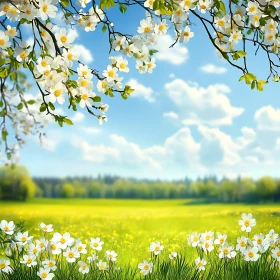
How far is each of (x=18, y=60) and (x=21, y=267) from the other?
1652mm

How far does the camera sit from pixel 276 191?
19.6 feet

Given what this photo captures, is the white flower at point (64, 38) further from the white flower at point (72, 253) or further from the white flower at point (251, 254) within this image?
the white flower at point (251, 254)

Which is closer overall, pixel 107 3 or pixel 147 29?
pixel 107 3

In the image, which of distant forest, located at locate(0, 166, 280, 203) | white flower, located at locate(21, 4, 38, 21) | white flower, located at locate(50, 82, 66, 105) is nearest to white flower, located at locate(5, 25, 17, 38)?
white flower, located at locate(21, 4, 38, 21)

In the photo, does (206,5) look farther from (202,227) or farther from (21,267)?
(202,227)

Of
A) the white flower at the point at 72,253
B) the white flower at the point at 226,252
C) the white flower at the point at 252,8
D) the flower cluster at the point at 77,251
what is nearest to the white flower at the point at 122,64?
the white flower at the point at 252,8

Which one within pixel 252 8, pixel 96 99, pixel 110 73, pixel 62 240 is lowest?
pixel 62 240

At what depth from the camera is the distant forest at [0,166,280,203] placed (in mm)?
6332

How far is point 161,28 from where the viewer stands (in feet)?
9.60

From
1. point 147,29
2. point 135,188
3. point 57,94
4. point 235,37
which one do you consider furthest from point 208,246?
point 135,188

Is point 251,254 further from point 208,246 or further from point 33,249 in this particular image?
point 33,249

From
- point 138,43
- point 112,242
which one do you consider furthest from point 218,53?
point 112,242

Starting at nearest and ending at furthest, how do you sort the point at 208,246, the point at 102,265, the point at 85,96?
the point at 85,96 < the point at 102,265 < the point at 208,246

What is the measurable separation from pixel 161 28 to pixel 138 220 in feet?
11.7
